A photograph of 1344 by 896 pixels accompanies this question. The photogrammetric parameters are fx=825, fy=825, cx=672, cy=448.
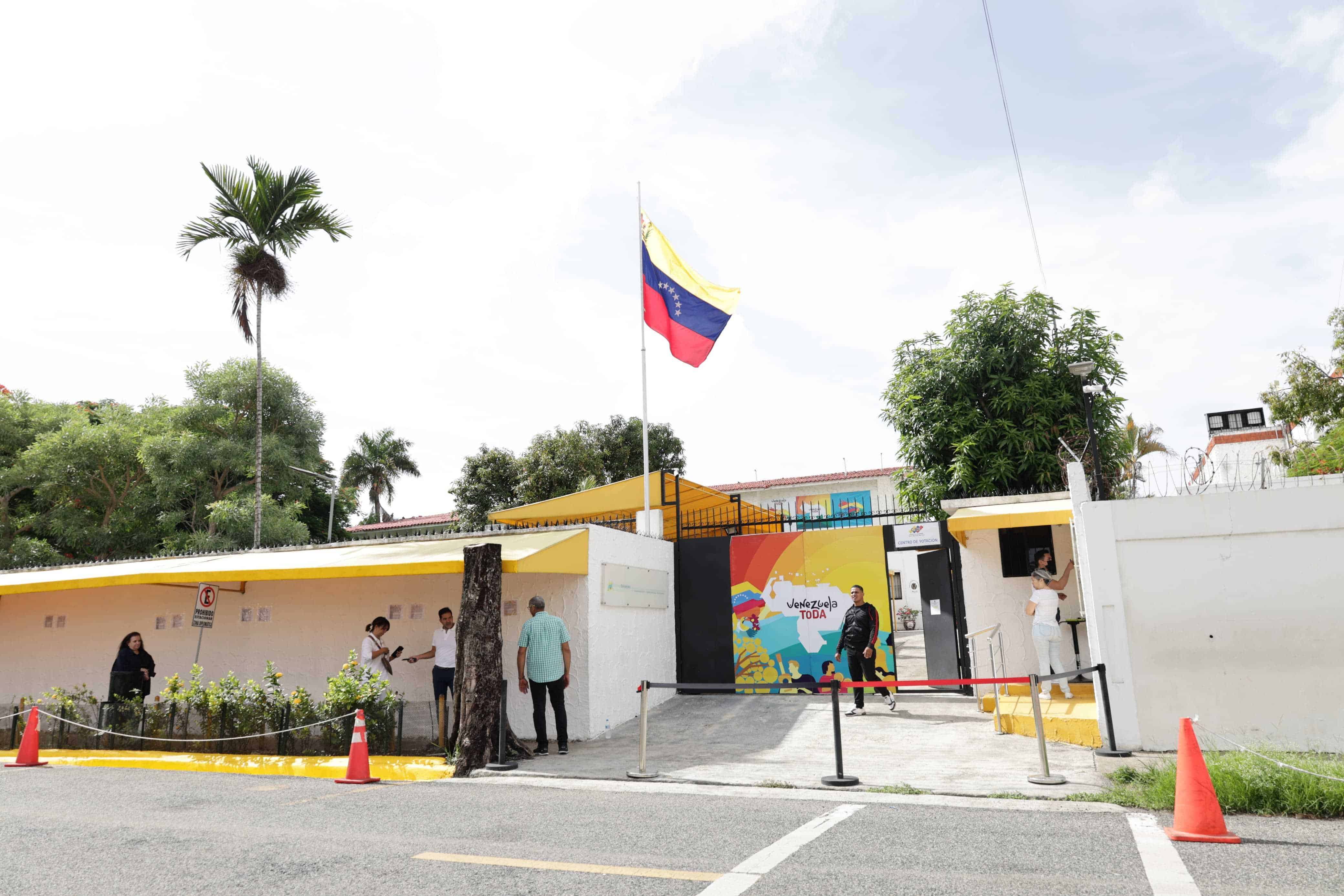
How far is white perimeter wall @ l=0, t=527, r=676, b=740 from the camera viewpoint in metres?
11.3

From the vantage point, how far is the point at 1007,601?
12.5 metres

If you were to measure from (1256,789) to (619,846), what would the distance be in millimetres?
4571

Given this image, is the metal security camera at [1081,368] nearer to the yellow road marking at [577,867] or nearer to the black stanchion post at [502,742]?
the black stanchion post at [502,742]

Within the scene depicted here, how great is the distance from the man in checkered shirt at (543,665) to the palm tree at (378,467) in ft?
156

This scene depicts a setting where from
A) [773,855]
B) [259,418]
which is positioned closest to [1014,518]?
[773,855]

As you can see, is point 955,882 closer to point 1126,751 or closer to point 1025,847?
point 1025,847

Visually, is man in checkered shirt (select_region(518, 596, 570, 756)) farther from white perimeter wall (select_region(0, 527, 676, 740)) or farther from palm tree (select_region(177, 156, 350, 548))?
palm tree (select_region(177, 156, 350, 548))

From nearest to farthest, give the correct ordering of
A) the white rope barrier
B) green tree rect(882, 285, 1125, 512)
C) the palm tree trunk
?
the white rope barrier → green tree rect(882, 285, 1125, 512) → the palm tree trunk

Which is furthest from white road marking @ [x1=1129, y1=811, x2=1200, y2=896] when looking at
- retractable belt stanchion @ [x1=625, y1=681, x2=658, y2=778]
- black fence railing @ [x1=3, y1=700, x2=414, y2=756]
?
black fence railing @ [x1=3, y1=700, x2=414, y2=756]

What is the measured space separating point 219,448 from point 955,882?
30875 mm

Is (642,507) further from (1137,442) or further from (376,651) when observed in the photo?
(1137,442)

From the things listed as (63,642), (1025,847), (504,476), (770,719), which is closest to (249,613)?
(63,642)

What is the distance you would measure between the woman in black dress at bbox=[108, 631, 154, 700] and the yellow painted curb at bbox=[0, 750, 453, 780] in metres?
1.09

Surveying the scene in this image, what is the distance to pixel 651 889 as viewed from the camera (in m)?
4.40
